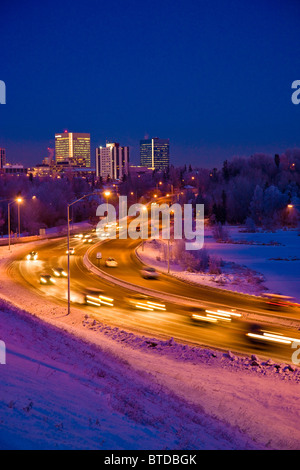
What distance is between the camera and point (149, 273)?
38438mm

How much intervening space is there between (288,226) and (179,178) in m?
104

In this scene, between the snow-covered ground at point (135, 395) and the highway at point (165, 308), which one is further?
the highway at point (165, 308)

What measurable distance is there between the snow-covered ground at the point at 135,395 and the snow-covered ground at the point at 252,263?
14264 mm

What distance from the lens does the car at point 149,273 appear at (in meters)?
36.7

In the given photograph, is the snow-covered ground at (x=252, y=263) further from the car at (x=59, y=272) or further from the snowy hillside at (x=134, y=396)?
the snowy hillside at (x=134, y=396)

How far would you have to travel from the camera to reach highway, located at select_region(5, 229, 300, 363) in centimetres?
1995

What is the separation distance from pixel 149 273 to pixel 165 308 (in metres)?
12.5

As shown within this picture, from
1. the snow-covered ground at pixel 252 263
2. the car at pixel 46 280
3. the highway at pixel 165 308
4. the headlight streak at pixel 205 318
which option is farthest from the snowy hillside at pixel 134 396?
the car at pixel 46 280

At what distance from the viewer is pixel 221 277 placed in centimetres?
3641

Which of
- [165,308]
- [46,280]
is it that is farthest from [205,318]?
[46,280]

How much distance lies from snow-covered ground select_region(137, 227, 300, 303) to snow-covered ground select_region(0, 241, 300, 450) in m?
14.3

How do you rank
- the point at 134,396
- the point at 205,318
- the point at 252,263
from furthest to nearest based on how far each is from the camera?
the point at 252,263 → the point at 205,318 → the point at 134,396

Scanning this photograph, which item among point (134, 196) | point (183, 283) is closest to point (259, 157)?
point (134, 196)

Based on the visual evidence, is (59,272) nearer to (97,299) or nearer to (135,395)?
(97,299)
